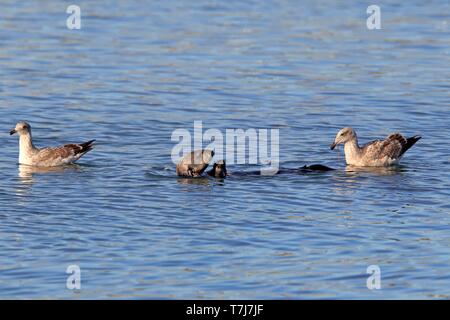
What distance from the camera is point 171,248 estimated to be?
14.7 metres

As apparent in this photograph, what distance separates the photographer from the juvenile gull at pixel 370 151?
2017 cm

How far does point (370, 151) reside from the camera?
2022 cm

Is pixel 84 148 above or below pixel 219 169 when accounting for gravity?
above

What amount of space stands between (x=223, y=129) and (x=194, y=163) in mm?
4335

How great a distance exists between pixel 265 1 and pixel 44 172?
1929cm

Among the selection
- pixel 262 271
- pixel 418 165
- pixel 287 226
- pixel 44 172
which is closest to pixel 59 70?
pixel 44 172

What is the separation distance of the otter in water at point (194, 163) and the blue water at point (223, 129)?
1.03 feet

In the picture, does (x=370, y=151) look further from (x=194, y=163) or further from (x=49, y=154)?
(x=49, y=154)

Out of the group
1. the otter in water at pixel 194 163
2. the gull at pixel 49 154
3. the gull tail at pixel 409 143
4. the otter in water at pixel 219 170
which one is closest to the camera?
the otter in water at pixel 219 170

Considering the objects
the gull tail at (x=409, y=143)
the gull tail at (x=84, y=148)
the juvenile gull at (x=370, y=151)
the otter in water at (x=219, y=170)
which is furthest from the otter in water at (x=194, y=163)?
the gull tail at (x=409, y=143)

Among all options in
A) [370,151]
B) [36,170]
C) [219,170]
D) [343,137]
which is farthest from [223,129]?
[36,170]

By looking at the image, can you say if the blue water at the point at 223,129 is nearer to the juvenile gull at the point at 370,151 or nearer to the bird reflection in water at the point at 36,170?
the bird reflection in water at the point at 36,170
